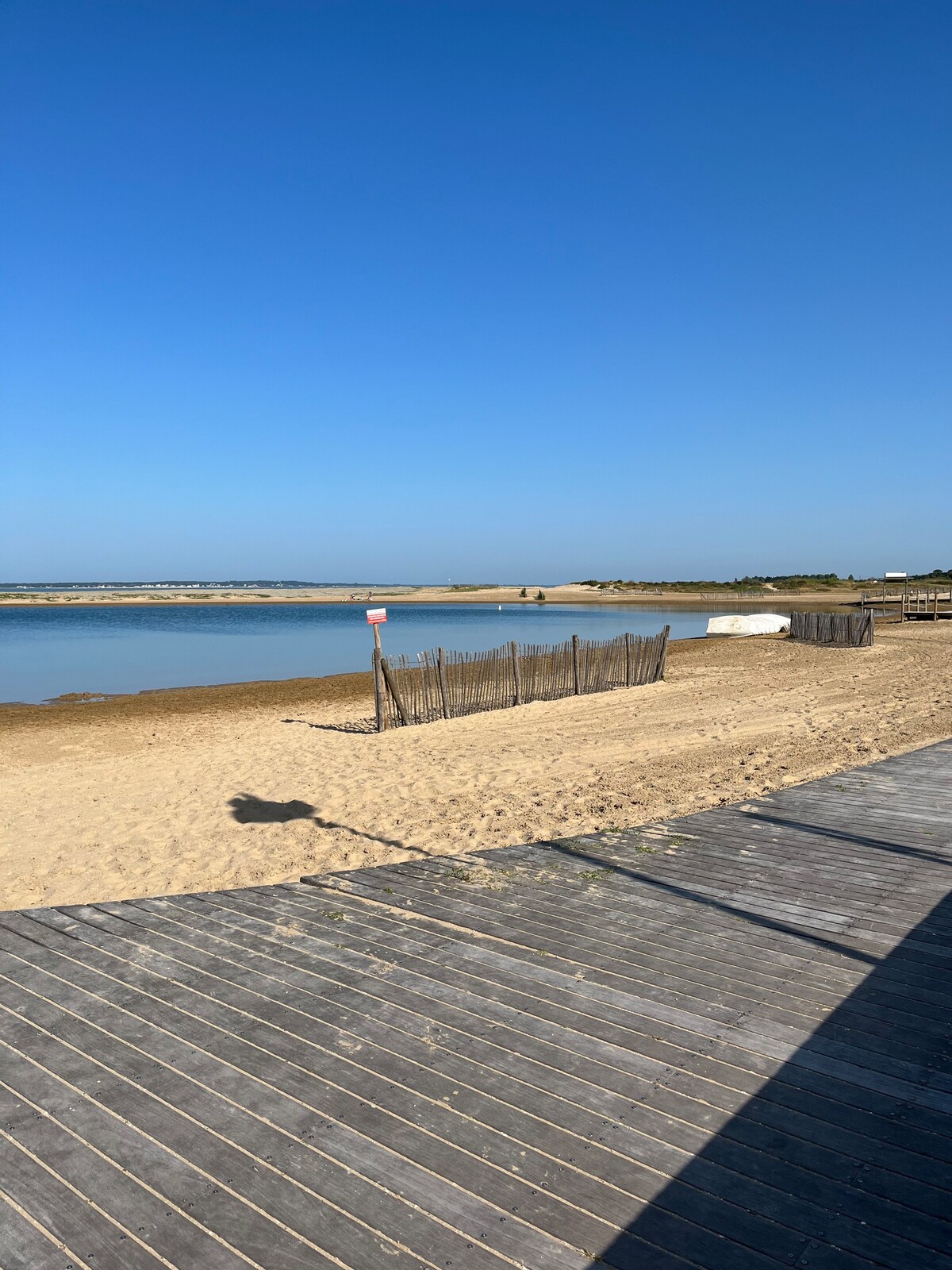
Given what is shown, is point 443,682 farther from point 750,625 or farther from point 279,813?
point 750,625

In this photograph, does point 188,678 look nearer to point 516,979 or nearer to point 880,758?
point 880,758

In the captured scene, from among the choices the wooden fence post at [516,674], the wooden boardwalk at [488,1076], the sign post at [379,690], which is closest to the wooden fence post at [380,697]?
the sign post at [379,690]

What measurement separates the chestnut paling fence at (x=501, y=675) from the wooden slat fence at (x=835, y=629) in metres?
8.51

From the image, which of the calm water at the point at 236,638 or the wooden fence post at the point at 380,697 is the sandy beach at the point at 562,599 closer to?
the calm water at the point at 236,638

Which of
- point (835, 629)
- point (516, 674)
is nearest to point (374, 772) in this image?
point (516, 674)

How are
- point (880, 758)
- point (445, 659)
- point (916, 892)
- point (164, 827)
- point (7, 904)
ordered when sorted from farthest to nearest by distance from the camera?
point (445, 659), point (880, 758), point (164, 827), point (7, 904), point (916, 892)

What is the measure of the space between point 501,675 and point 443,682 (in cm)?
146

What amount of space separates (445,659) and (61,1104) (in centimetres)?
1157

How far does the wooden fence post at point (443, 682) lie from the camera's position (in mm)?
13414

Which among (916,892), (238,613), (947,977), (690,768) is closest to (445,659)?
(690,768)

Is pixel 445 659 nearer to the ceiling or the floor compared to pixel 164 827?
nearer to the ceiling

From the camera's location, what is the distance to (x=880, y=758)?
897 centimetres

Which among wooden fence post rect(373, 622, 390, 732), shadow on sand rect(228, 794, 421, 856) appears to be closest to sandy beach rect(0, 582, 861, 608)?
wooden fence post rect(373, 622, 390, 732)

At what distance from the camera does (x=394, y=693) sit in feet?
42.5
